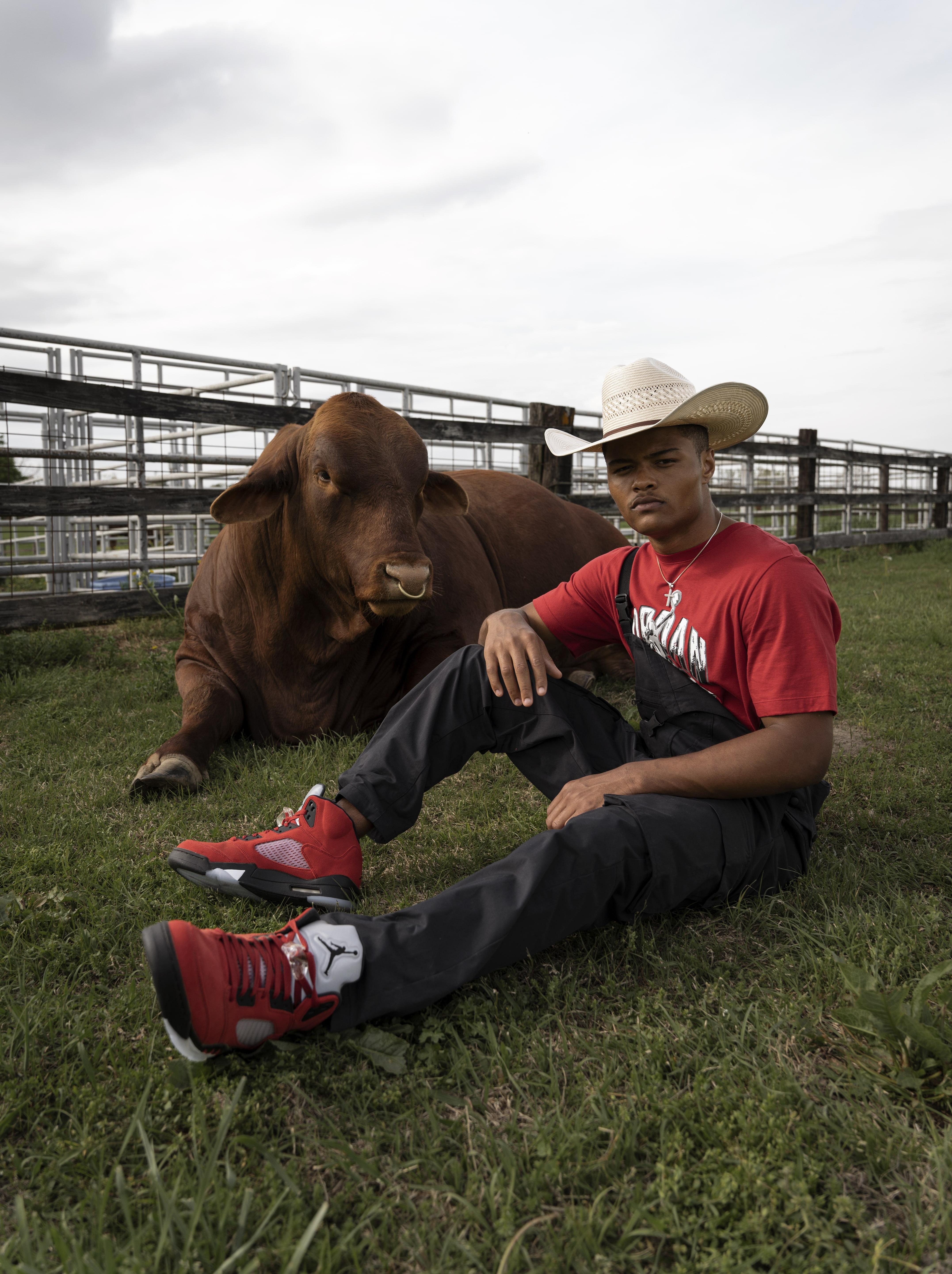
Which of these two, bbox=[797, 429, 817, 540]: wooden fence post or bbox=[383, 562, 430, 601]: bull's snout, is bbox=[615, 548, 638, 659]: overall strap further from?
bbox=[797, 429, 817, 540]: wooden fence post

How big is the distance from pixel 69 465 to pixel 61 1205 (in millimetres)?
8593

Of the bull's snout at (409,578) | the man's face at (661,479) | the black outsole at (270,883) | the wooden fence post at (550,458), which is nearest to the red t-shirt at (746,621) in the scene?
the man's face at (661,479)

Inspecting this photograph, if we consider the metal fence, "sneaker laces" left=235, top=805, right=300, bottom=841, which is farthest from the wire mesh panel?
"sneaker laces" left=235, top=805, right=300, bottom=841

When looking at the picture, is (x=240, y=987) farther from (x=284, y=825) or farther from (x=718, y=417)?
(x=718, y=417)

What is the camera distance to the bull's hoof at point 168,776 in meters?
3.04

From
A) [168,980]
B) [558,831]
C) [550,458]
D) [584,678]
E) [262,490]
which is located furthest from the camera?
[550,458]

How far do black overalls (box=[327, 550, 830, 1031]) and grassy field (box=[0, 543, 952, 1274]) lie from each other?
3.6 inches

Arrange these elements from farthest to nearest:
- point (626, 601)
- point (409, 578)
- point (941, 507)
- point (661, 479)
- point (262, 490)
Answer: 1. point (941, 507)
2. point (262, 490)
3. point (409, 578)
4. point (626, 601)
5. point (661, 479)

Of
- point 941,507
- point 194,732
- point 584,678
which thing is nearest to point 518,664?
point 194,732

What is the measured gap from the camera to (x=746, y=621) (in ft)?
6.81

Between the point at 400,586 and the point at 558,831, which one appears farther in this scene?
the point at 400,586

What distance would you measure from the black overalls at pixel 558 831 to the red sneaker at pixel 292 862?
0.32ft

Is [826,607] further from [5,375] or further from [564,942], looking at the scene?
[5,375]

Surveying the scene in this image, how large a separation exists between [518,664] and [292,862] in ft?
2.50
